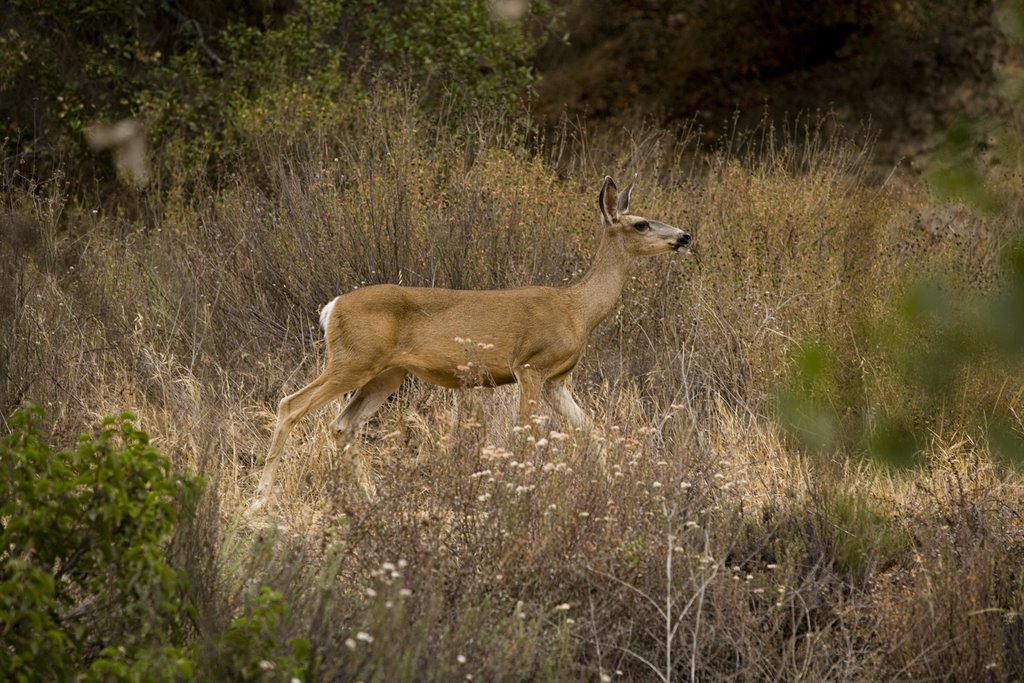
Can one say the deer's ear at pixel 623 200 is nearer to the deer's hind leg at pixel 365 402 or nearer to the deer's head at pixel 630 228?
the deer's head at pixel 630 228

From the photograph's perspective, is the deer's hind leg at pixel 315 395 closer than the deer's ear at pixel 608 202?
Yes

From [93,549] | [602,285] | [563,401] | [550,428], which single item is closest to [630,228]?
[602,285]

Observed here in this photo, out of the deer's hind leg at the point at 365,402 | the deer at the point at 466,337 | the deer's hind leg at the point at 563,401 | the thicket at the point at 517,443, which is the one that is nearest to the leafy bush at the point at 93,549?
the thicket at the point at 517,443

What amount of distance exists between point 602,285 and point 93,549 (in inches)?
185

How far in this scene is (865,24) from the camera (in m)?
20.2

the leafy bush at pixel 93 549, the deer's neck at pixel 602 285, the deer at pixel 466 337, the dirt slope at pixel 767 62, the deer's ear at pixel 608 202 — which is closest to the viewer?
the leafy bush at pixel 93 549

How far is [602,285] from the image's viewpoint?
896 cm

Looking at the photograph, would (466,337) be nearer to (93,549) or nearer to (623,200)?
(623,200)

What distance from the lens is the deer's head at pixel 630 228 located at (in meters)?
9.05

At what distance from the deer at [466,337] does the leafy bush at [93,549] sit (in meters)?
2.68

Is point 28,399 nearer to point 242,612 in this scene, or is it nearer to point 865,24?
point 242,612

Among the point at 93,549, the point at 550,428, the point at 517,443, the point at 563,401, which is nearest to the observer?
the point at 93,549

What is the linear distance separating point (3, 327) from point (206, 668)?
4179mm

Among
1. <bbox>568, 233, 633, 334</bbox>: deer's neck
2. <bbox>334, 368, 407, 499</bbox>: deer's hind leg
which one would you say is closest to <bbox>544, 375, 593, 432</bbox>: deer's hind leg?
<bbox>568, 233, 633, 334</bbox>: deer's neck
